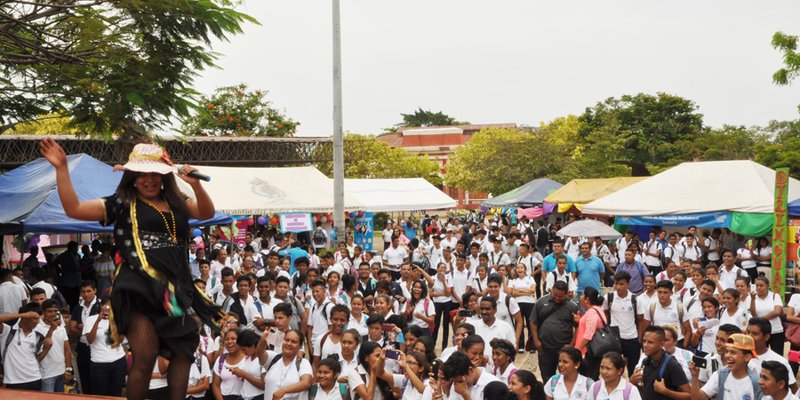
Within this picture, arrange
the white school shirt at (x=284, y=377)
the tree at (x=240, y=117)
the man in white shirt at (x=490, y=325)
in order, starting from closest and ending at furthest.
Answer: the white school shirt at (x=284, y=377) → the man in white shirt at (x=490, y=325) → the tree at (x=240, y=117)

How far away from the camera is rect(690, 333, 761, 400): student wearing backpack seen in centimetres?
692

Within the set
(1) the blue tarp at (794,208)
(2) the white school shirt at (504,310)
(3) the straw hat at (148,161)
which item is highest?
(3) the straw hat at (148,161)

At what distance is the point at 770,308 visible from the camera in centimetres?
992

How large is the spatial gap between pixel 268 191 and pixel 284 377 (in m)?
13.1

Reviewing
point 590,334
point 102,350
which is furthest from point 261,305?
point 590,334

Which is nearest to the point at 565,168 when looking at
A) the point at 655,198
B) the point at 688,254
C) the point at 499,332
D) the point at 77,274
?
the point at 655,198

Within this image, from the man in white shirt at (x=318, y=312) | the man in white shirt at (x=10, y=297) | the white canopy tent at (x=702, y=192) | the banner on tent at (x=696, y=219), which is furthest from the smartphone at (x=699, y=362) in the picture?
the banner on tent at (x=696, y=219)

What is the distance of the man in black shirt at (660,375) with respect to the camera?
24.2ft

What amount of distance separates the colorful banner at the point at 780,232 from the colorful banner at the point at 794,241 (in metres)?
0.58

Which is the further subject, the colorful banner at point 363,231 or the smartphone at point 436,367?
the colorful banner at point 363,231

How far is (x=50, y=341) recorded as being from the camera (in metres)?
8.80

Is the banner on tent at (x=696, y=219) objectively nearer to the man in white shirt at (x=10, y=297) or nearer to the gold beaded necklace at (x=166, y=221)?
Result: the man in white shirt at (x=10, y=297)

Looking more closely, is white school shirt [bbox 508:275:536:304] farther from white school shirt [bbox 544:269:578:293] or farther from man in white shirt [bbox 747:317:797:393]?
man in white shirt [bbox 747:317:797:393]

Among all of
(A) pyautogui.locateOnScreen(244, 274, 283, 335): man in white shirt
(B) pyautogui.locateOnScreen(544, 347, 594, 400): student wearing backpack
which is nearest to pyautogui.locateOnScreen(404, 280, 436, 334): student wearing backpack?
(A) pyautogui.locateOnScreen(244, 274, 283, 335): man in white shirt
